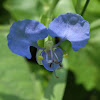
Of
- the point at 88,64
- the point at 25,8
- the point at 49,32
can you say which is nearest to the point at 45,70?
the point at 88,64

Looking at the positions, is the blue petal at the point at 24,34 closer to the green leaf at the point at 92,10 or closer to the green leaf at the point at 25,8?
the green leaf at the point at 92,10

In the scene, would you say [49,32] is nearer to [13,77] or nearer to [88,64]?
[13,77]

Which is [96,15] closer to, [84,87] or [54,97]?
[54,97]

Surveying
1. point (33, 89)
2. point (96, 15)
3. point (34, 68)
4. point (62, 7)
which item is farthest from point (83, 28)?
point (34, 68)

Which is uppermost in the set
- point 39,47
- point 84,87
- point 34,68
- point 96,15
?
point 96,15

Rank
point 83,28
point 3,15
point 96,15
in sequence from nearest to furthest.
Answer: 1. point 83,28
2. point 96,15
3. point 3,15

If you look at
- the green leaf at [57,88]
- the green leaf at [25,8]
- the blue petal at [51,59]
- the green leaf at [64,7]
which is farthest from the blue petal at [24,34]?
the green leaf at [25,8]
